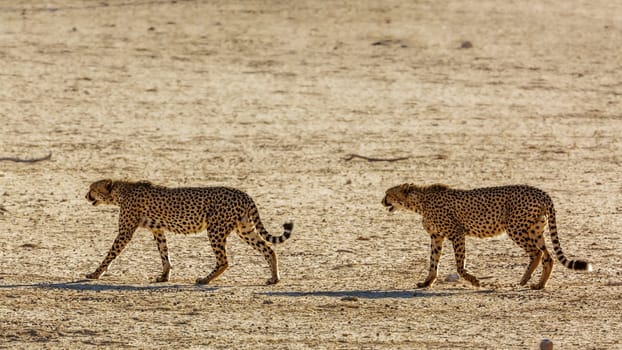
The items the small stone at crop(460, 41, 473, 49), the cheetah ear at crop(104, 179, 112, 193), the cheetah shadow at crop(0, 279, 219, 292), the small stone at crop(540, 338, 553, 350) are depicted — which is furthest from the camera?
the small stone at crop(460, 41, 473, 49)

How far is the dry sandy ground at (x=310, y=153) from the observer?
11.8 meters

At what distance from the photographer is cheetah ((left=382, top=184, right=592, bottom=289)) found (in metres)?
13.1

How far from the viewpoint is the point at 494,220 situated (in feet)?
43.3

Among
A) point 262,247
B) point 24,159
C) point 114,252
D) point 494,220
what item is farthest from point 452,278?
point 24,159

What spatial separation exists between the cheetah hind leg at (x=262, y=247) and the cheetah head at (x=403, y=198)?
4.22 feet

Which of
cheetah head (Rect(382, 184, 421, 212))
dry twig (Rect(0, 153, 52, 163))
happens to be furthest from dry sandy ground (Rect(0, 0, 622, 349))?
cheetah head (Rect(382, 184, 421, 212))

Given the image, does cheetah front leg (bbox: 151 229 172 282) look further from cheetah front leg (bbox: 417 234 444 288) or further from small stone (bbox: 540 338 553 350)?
small stone (bbox: 540 338 553 350)

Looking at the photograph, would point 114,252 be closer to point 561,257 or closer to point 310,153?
point 561,257

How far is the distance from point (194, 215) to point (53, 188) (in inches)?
193

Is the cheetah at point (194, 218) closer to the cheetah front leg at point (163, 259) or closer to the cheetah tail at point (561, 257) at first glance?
the cheetah front leg at point (163, 259)

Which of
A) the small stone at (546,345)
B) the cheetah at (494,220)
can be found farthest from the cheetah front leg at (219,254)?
the small stone at (546,345)

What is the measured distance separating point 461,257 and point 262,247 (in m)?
1.75

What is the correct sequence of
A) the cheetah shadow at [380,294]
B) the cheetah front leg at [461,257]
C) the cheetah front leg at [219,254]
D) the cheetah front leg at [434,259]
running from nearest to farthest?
the cheetah shadow at [380,294]
the cheetah front leg at [461,257]
the cheetah front leg at [434,259]
the cheetah front leg at [219,254]

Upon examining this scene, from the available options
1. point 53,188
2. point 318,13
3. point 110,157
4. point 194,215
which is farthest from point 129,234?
point 318,13
